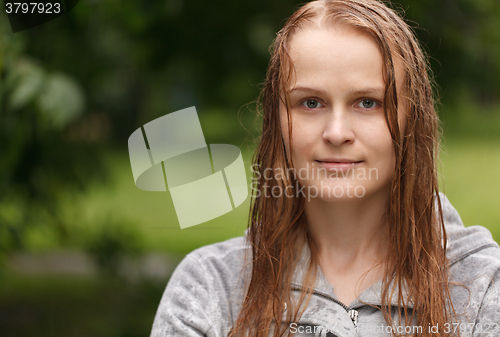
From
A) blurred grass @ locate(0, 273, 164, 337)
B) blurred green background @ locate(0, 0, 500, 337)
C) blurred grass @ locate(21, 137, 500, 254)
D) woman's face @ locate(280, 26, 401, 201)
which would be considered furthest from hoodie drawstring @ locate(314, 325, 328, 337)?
blurred grass @ locate(0, 273, 164, 337)

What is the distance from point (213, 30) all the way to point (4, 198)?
99 centimetres

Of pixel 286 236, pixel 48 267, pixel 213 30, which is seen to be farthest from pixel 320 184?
pixel 48 267

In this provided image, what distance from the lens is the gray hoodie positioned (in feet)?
3.11

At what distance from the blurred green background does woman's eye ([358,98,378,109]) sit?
73cm

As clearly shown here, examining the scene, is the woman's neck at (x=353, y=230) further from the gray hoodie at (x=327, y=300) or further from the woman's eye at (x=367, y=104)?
the woman's eye at (x=367, y=104)

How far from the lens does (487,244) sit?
1015mm

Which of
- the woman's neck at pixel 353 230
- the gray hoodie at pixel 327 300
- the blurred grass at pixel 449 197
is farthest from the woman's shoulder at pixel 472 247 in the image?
the blurred grass at pixel 449 197

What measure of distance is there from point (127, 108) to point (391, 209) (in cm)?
142

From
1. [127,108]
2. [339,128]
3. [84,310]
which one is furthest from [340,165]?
[84,310]

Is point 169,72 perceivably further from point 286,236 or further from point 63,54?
point 286,236

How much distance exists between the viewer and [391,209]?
1.04 metres

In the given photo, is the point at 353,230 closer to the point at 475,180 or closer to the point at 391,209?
the point at 391,209

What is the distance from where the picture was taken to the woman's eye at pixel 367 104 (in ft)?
3.13

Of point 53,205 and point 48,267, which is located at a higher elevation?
point 53,205
